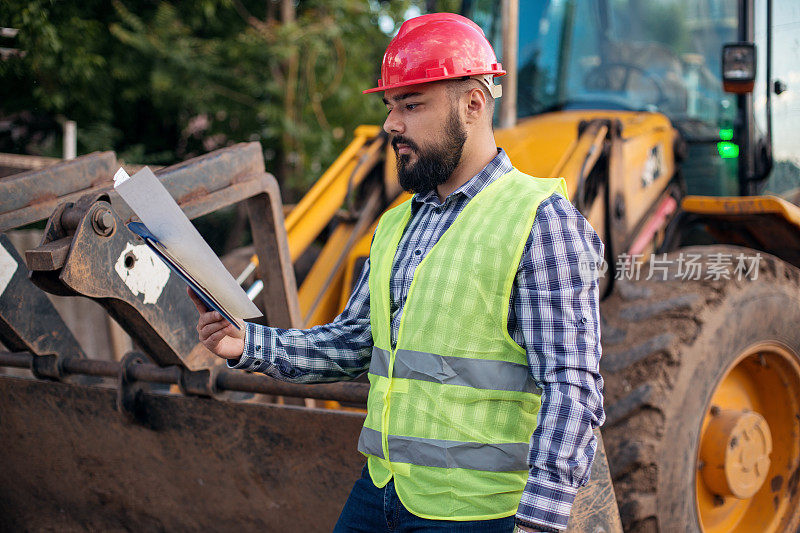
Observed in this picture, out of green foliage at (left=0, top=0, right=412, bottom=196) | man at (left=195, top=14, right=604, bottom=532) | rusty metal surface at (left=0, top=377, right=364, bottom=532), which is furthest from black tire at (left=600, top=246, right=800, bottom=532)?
green foliage at (left=0, top=0, right=412, bottom=196)

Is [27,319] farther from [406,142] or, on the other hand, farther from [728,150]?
[728,150]

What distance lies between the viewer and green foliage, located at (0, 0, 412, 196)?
26.9 feet

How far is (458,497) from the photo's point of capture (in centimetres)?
175

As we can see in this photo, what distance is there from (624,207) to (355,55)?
690cm

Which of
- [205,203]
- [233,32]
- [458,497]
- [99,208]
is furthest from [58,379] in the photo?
[233,32]

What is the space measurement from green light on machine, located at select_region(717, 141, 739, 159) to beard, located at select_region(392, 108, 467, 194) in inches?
115

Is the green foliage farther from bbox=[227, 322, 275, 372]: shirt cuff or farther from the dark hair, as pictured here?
the dark hair

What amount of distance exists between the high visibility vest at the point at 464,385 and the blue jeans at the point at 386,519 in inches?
0.7

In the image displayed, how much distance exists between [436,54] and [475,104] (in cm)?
15

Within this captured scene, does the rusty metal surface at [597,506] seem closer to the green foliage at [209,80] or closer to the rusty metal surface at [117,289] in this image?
the rusty metal surface at [117,289]

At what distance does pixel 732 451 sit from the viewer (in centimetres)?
325

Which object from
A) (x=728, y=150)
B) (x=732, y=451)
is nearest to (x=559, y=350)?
(x=732, y=451)

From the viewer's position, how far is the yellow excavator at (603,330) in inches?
111

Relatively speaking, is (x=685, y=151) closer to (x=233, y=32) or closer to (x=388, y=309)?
(x=388, y=309)
